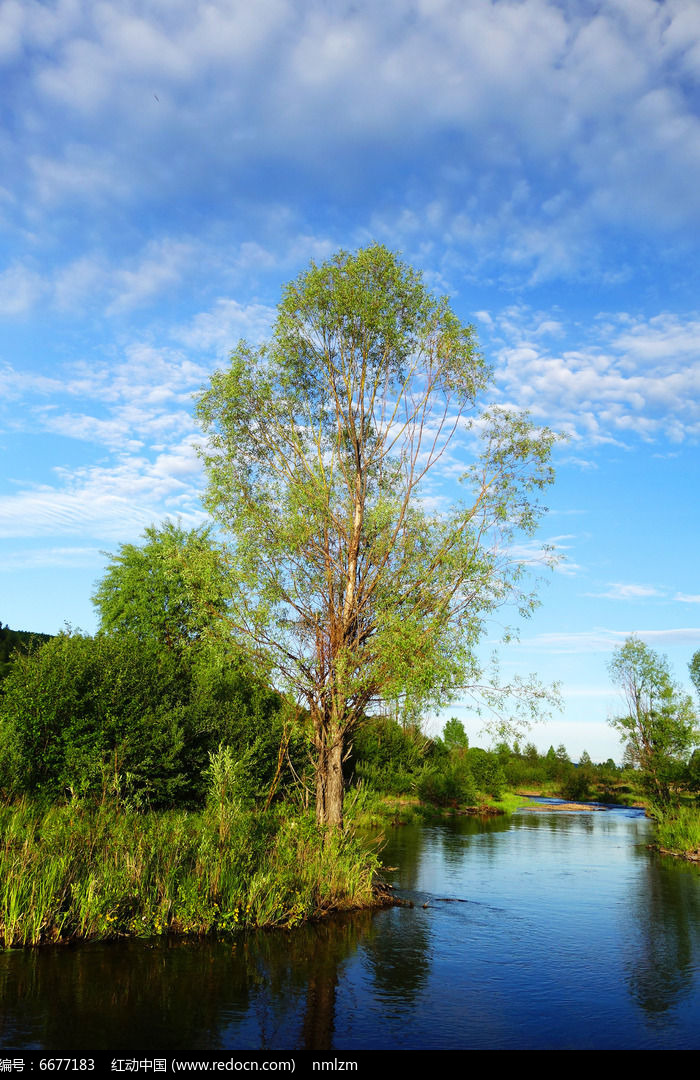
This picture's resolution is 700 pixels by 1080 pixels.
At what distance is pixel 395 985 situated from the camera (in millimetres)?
11047

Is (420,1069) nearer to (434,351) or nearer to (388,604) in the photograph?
(388,604)

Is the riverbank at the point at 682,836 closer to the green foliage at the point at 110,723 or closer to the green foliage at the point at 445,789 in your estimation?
the green foliage at the point at 445,789

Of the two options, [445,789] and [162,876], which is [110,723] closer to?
[162,876]

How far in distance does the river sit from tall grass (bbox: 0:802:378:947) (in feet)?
1.45

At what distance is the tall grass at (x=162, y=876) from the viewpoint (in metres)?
11.6

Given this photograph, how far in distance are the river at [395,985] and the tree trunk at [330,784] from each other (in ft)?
9.20

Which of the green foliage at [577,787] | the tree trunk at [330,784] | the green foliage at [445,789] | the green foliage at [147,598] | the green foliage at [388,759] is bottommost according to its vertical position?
the green foliage at [577,787]

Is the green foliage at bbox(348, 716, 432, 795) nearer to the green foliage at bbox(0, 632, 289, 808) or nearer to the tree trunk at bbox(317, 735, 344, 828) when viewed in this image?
the green foliage at bbox(0, 632, 289, 808)

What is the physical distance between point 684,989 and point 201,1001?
8004mm

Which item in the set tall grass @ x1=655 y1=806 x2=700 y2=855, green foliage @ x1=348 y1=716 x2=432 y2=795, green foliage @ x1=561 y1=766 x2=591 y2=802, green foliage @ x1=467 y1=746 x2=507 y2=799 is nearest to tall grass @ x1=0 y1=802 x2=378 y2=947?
tall grass @ x1=655 y1=806 x2=700 y2=855

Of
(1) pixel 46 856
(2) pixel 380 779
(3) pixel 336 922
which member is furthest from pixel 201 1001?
(2) pixel 380 779

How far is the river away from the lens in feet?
28.2

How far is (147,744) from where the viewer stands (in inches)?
1017

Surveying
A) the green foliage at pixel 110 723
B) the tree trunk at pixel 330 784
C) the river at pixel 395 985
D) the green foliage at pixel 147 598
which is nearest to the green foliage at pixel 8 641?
the green foliage at pixel 147 598
